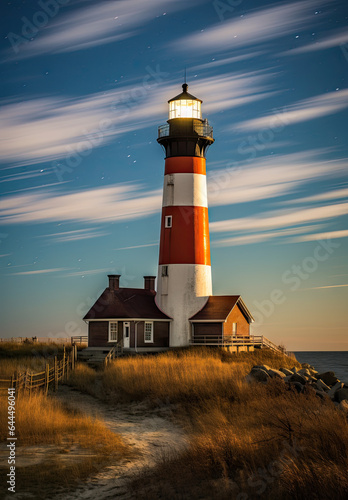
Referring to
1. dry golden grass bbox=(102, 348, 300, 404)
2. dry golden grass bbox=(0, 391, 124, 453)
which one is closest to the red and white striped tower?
dry golden grass bbox=(102, 348, 300, 404)

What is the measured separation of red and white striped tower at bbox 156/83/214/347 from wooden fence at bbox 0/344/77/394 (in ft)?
26.1

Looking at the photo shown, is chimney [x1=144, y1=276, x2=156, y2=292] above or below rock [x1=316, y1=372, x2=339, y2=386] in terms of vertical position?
above

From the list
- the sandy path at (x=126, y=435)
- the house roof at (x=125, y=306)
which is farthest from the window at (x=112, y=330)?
the sandy path at (x=126, y=435)

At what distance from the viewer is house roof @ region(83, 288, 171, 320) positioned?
39.6 m

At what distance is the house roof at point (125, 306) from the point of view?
39.6 metres

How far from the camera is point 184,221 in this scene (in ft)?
128

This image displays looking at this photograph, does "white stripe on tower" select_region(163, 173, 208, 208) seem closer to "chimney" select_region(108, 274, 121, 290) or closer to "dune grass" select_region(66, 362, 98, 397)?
"chimney" select_region(108, 274, 121, 290)

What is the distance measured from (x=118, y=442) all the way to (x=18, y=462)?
3.05 meters

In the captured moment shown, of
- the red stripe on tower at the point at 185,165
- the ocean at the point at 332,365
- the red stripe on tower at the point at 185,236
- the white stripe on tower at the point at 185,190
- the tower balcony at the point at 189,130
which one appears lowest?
the ocean at the point at 332,365

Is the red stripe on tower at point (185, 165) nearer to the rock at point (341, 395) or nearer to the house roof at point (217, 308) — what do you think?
the house roof at point (217, 308)

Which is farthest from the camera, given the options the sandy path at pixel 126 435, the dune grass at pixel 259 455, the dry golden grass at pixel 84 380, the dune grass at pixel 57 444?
the dry golden grass at pixel 84 380

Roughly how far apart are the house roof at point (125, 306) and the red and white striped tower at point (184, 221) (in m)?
0.89

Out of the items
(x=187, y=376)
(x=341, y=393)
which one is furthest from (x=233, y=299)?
(x=341, y=393)

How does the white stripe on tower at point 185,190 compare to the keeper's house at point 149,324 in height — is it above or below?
above
